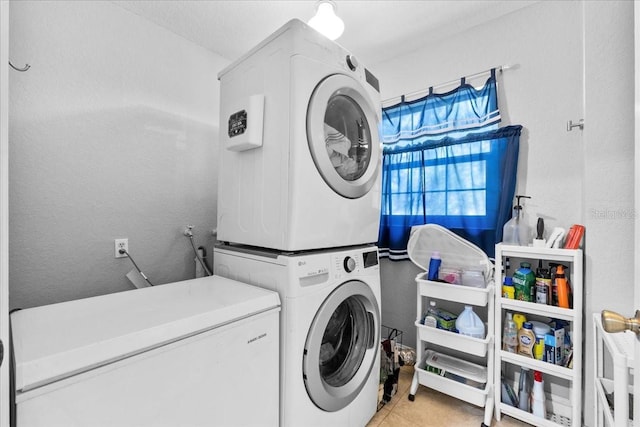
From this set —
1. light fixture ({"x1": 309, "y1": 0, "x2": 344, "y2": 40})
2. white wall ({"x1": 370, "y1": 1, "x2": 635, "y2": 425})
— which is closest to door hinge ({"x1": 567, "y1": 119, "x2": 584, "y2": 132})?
white wall ({"x1": 370, "y1": 1, "x2": 635, "y2": 425})

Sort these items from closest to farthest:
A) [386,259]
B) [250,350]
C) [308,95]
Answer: [250,350] → [308,95] → [386,259]

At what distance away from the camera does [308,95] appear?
1185 mm

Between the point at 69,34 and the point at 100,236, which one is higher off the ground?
the point at 69,34

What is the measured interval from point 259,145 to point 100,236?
3.80 feet

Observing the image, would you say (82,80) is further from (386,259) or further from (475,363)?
(475,363)

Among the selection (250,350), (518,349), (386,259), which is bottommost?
(518,349)

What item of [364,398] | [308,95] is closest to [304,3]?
[308,95]

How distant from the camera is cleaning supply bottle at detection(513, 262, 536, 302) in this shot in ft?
5.08

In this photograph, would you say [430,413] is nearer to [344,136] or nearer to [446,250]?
[446,250]

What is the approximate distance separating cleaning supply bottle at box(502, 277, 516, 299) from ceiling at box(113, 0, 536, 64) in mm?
1680

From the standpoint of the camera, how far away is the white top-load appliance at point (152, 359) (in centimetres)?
66

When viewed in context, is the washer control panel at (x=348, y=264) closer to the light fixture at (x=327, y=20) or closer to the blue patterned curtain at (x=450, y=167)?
the blue patterned curtain at (x=450, y=167)

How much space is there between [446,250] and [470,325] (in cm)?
46

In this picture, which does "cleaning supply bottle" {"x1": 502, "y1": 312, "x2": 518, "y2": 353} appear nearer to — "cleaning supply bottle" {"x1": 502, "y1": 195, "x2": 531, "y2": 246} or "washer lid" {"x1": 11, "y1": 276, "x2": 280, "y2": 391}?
"cleaning supply bottle" {"x1": 502, "y1": 195, "x2": 531, "y2": 246}
